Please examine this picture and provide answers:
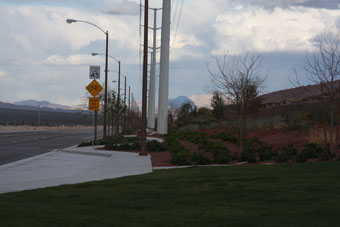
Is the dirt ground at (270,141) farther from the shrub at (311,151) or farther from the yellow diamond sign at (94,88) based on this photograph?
the yellow diamond sign at (94,88)

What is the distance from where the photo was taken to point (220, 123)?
5900cm

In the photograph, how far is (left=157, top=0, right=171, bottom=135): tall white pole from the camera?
4762 centimetres

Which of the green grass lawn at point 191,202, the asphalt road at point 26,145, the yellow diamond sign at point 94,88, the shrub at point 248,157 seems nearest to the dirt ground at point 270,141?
the shrub at point 248,157

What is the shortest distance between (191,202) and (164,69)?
4055 centimetres

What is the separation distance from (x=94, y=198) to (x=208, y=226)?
12.0 ft

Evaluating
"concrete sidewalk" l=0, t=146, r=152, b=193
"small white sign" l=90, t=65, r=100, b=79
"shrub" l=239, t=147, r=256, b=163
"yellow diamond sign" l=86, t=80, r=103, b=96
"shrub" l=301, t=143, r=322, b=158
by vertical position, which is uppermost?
"small white sign" l=90, t=65, r=100, b=79

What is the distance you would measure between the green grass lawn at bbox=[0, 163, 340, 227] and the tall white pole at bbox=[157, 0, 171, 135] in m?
35.5

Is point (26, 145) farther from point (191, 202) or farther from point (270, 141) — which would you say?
point (191, 202)

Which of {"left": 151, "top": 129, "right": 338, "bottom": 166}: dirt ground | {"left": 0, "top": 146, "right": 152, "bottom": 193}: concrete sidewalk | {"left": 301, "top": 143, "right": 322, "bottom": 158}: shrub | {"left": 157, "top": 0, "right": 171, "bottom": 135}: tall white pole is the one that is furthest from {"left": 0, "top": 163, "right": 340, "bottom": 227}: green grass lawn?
{"left": 157, "top": 0, "right": 171, "bottom": 135}: tall white pole

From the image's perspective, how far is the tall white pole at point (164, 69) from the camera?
156 ft

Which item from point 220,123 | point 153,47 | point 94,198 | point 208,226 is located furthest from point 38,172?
point 153,47

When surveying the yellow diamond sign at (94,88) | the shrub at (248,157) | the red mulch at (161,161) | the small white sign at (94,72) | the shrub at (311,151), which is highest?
Answer: the small white sign at (94,72)

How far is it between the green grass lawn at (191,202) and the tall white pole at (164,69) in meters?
35.5

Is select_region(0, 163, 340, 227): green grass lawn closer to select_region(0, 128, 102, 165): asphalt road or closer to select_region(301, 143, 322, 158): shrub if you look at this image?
select_region(301, 143, 322, 158): shrub
